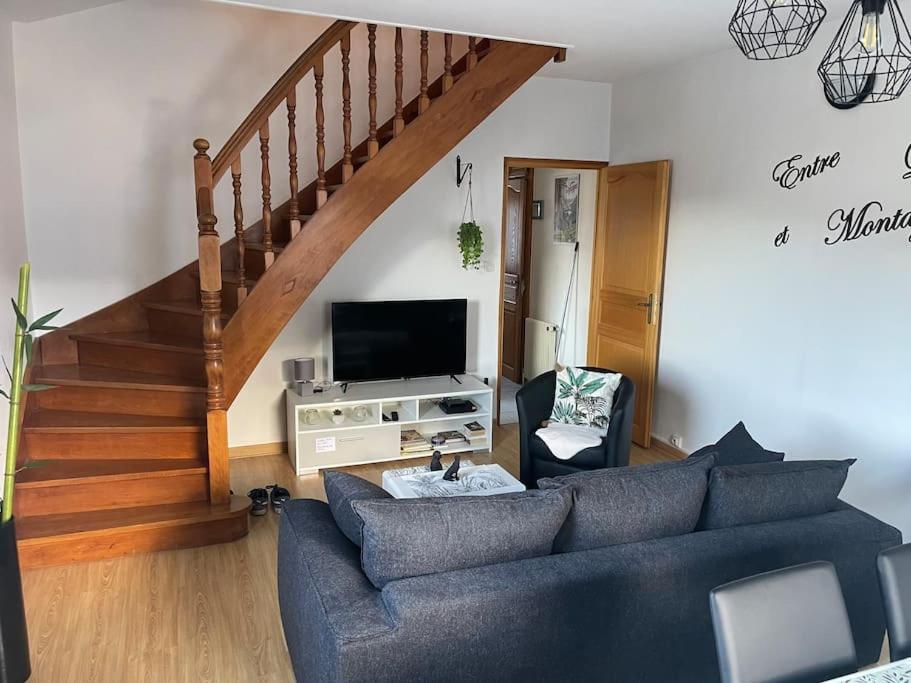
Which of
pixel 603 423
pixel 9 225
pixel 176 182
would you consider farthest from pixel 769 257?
pixel 9 225

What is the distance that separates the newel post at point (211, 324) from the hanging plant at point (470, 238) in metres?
1.94

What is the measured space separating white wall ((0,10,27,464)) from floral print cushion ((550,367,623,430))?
2883 millimetres

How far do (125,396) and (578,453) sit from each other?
8.23ft

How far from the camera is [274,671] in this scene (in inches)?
98.3

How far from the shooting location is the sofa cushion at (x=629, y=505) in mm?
2092

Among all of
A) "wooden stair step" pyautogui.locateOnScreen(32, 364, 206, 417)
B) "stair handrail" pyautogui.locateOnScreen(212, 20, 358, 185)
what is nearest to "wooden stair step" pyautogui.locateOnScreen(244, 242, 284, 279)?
"stair handrail" pyautogui.locateOnScreen(212, 20, 358, 185)

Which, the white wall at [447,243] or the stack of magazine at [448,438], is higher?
the white wall at [447,243]

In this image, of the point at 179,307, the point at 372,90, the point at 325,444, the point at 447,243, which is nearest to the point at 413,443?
the point at 325,444

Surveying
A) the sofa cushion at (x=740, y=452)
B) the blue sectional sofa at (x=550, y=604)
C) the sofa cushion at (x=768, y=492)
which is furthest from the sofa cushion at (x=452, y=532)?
the sofa cushion at (x=740, y=452)

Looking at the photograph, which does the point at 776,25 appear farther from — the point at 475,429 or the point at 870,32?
the point at 475,429

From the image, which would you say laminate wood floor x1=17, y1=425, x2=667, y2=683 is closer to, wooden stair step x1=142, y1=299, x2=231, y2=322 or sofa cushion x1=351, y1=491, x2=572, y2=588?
sofa cushion x1=351, y1=491, x2=572, y2=588

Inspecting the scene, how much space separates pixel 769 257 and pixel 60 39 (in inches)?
168

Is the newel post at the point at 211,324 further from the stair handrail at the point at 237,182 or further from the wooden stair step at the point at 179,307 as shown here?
the wooden stair step at the point at 179,307

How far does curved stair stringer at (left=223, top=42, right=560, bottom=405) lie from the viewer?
3576mm
